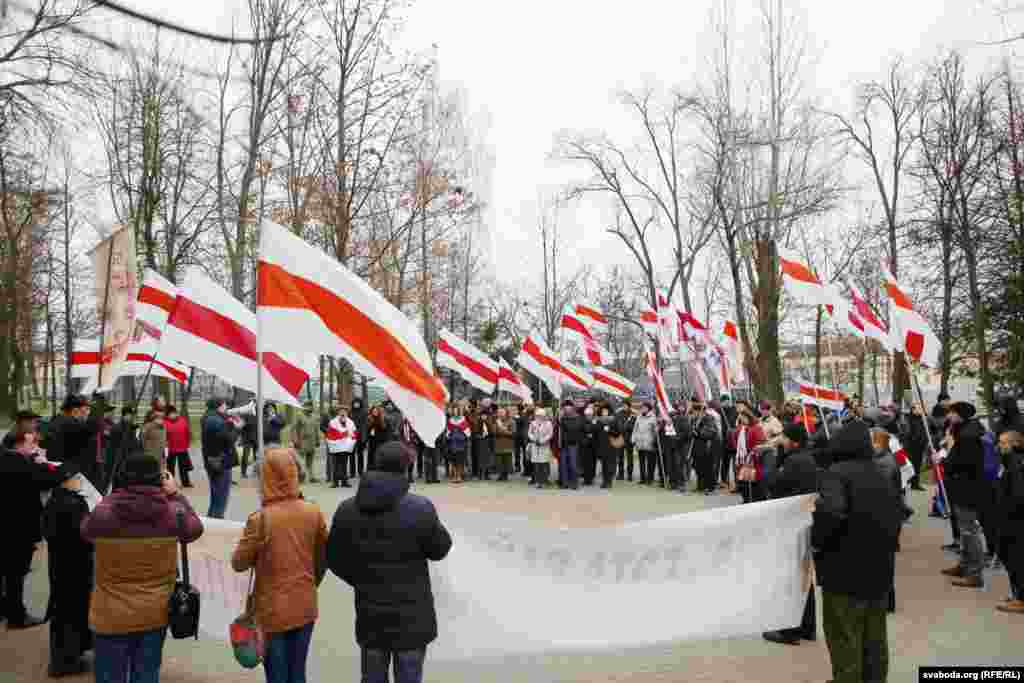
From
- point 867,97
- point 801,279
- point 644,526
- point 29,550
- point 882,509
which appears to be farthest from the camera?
point 867,97

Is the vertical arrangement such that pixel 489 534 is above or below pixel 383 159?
below

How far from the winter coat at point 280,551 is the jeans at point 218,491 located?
297 inches

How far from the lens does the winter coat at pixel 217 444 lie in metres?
11.3

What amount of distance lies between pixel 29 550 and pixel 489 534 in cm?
452

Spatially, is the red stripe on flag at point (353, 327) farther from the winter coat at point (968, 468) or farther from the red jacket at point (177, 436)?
the red jacket at point (177, 436)

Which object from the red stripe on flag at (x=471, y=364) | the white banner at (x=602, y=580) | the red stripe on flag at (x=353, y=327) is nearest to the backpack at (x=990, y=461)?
the white banner at (x=602, y=580)

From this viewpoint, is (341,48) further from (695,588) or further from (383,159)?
(695,588)

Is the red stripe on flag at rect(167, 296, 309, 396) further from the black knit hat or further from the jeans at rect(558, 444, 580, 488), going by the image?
the jeans at rect(558, 444, 580, 488)

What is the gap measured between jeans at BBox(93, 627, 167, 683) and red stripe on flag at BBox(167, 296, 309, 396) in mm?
2278

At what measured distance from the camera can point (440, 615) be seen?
5.00 m

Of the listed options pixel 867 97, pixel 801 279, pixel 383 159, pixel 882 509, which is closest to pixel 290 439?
pixel 383 159

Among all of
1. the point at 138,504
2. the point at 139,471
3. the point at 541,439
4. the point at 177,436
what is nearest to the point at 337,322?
the point at 139,471

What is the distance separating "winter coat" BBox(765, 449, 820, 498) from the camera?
5945 mm

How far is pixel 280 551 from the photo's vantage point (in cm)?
422
